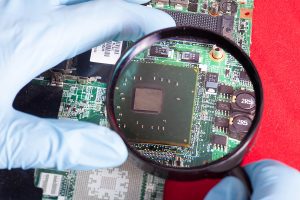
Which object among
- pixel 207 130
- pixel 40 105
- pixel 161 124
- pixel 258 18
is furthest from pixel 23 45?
pixel 258 18

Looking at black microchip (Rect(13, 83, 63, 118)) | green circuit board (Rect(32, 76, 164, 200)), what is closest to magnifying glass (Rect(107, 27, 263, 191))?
green circuit board (Rect(32, 76, 164, 200))

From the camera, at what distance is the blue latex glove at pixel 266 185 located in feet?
7.70

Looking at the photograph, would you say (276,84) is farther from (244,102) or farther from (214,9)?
(214,9)

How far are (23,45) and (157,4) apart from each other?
833mm

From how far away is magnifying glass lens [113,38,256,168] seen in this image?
102 inches

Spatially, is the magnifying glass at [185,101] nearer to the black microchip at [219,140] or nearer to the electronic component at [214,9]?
the black microchip at [219,140]

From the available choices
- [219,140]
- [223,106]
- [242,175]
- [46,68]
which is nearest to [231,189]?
[242,175]

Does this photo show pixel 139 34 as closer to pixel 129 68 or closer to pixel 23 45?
pixel 129 68

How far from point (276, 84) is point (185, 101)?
55cm

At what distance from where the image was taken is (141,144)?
2.62m

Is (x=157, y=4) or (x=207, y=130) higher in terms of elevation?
(x=157, y=4)

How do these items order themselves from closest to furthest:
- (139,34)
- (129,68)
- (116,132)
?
(116,132) < (129,68) < (139,34)

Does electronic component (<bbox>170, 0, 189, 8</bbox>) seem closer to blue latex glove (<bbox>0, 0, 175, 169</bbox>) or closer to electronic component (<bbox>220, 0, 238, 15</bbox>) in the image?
electronic component (<bbox>220, 0, 238, 15</bbox>)

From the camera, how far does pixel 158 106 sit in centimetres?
262
